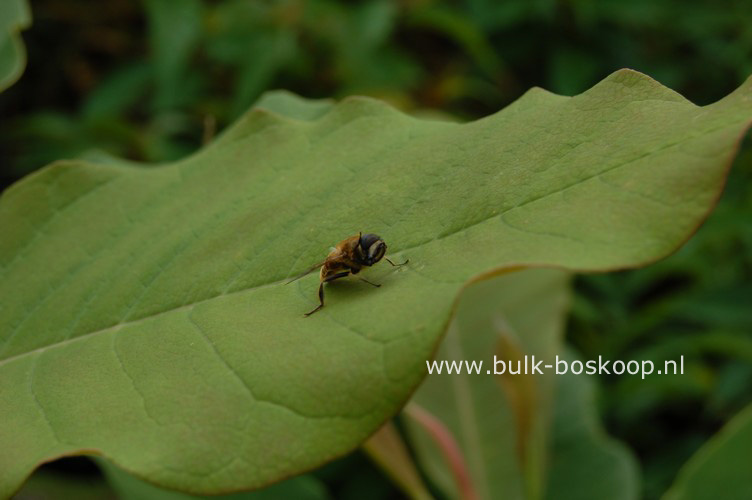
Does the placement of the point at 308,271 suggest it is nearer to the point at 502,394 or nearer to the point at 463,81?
the point at 502,394

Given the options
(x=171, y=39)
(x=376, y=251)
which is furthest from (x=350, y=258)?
(x=171, y=39)

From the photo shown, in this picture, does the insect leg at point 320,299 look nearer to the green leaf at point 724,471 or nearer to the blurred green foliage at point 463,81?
the green leaf at point 724,471

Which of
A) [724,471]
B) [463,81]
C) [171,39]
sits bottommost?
[463,81]

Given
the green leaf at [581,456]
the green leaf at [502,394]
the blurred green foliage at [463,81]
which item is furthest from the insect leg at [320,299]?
the blurred green foliage at [463,81]

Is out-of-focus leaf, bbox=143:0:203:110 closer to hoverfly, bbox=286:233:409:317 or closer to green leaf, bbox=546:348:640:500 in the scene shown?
green leaf, bbox=546:348:640:500

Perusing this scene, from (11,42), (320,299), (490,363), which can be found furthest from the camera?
(490,363)

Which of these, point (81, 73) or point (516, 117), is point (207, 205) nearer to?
point (516, 117)
